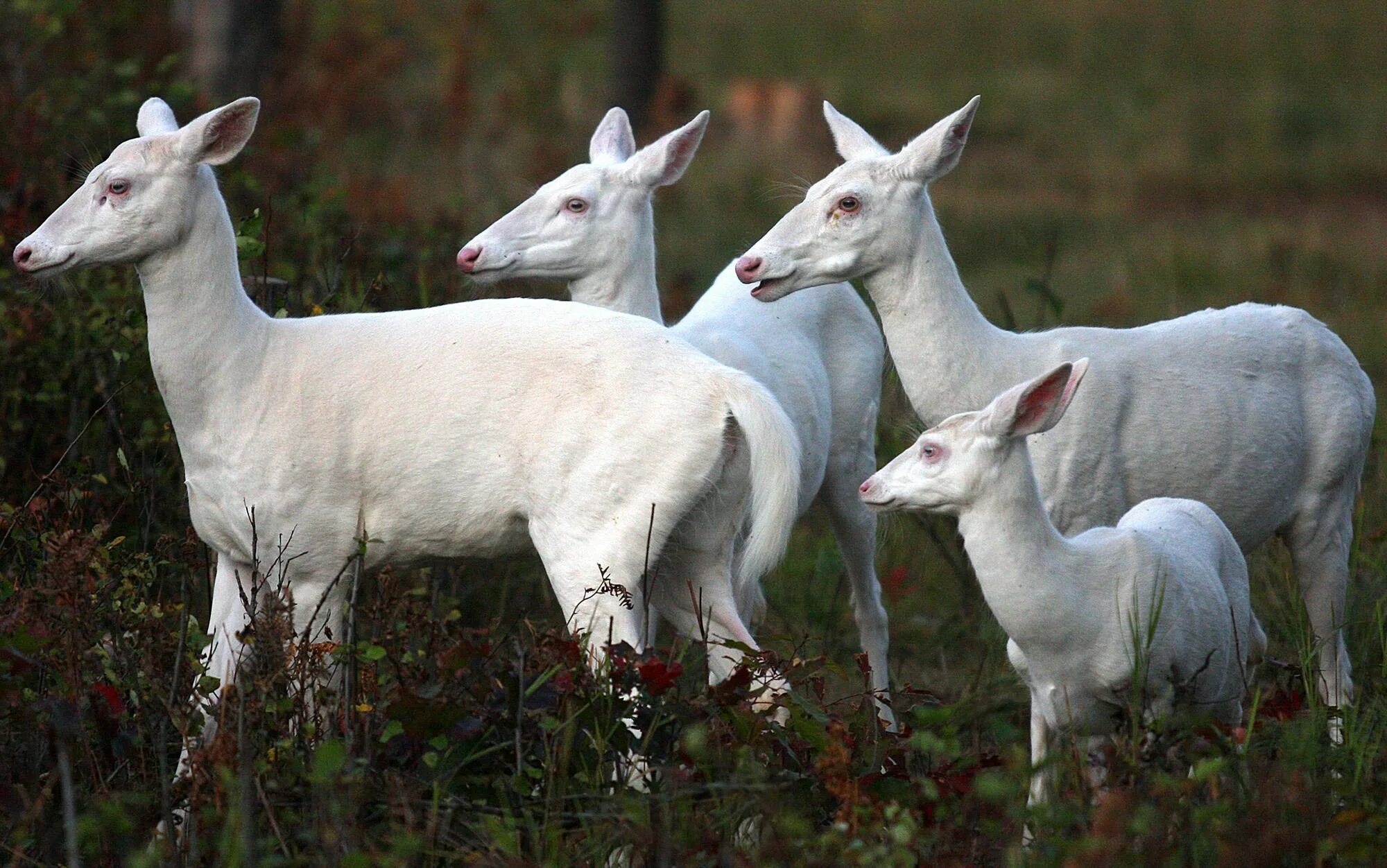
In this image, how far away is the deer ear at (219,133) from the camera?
4.27 metres

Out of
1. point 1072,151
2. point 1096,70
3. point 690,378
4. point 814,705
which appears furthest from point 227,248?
point 1096,70

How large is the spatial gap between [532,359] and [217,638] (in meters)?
1.18

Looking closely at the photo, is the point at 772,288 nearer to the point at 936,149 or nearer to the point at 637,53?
the point at 936,149

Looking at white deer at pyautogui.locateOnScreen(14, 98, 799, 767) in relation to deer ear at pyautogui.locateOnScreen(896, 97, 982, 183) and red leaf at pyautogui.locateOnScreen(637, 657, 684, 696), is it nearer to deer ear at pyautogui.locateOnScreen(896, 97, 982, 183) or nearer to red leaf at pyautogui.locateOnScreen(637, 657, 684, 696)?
red leaf at pyautogui.locateOnScreen(637, 657, 684, 696)

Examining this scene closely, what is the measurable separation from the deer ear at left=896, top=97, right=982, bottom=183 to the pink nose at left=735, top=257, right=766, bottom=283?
0.51 m

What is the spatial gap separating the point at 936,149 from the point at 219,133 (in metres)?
2.04

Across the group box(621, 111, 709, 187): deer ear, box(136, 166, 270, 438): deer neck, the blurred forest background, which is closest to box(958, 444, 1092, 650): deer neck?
the blurred forest background

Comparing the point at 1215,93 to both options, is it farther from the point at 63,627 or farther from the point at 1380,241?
the point at 63,627

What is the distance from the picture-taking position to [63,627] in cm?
407

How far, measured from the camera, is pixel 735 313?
5645 mm

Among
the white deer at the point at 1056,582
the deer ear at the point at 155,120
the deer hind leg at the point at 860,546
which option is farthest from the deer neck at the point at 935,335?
the deer ear at the point at 155,120

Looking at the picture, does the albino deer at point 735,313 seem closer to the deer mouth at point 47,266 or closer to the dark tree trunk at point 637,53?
the deer mouth at point 47,266

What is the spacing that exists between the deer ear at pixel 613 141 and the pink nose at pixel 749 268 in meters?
1.27

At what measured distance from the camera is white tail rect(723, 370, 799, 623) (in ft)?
13.6
